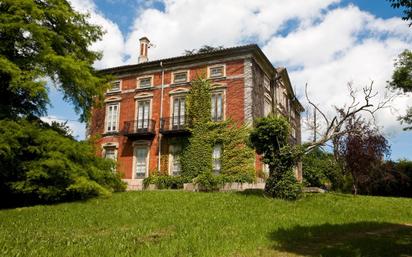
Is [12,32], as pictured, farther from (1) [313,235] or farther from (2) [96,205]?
(1) [313,235]

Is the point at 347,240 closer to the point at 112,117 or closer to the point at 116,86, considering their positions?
the point at 112,117

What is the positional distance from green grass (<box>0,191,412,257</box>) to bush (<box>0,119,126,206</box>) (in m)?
1.00

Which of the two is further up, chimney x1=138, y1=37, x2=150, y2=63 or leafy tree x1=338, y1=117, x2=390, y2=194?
chimney x1=138, y1=37, x2=150, y2=63

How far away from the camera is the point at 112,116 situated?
29.3 meters

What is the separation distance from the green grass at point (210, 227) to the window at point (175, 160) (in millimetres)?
8101

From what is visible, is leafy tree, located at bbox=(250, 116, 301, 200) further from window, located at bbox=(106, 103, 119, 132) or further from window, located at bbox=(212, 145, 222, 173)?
window, located at bbox=(106, 103, 119, 132)

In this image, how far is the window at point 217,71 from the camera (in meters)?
25.5

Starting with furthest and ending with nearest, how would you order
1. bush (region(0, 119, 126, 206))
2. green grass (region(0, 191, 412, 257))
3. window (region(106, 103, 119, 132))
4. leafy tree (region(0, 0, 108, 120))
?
window (region(106, 103, 119, 132)), leafy tree (region(0, 0, 108, 120)), bush (region(0, 119, 126, 206)), green grass (region(0, 191, 412, 257))

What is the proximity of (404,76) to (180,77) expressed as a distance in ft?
61.1

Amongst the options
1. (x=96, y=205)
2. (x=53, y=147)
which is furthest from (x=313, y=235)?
(x=53, y=147)

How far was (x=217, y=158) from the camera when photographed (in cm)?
2439

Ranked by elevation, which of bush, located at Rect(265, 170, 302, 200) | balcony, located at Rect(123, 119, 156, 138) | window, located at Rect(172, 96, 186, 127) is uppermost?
window, located at Rect(172, 96, 186, 127)

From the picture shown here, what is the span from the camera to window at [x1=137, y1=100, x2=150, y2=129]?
27359mm

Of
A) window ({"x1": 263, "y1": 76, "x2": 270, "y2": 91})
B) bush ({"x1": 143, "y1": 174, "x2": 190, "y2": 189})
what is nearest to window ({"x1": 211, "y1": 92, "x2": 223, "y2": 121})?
window ({"x1": 263, "y1": 76, "x2": 270, "y2": 91})
